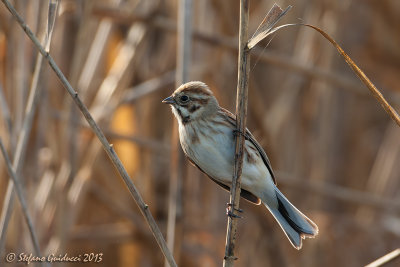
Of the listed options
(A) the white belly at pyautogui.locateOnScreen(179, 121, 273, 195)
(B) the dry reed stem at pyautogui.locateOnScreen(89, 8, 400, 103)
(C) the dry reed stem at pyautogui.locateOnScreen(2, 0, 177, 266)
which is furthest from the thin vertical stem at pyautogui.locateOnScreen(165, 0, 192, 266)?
(C) the dry reed stem at pyautogui.locateOnScreen(2, 0, 177, 266)

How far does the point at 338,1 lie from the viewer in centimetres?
422

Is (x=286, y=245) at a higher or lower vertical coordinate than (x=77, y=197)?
higher

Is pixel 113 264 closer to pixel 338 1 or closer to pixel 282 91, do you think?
pixel 282 91

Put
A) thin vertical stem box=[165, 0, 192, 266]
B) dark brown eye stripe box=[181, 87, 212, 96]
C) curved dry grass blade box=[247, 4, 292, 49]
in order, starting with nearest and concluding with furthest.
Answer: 1. curved dry grass blade box=[247, 4, 292, 49]
2. dark brown eye stripe box=[181, 87, 212, 96]
3. thin vertical stem box=[165, 0, 192, 266]

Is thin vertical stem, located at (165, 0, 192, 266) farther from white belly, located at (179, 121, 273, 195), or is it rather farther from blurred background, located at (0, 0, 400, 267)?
white belly, located at (179, 121, 273, 195)

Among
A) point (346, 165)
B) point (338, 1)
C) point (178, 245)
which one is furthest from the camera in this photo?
point (346, 165)

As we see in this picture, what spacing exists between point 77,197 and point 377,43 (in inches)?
110

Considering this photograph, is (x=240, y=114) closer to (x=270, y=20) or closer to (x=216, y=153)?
(x=270, y=20)

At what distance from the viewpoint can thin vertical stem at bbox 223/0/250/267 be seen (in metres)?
Result: 1.81

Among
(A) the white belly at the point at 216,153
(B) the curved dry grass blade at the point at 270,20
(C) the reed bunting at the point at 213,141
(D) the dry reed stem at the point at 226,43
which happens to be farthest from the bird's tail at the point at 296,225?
(D) the dry reed stem at the point at 226,43

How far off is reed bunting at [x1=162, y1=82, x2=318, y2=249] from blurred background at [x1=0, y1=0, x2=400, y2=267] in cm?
55

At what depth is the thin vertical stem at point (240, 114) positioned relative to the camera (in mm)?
1812

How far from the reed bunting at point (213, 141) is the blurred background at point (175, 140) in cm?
55

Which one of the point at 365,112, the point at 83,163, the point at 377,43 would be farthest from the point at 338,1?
the point at 83,163
